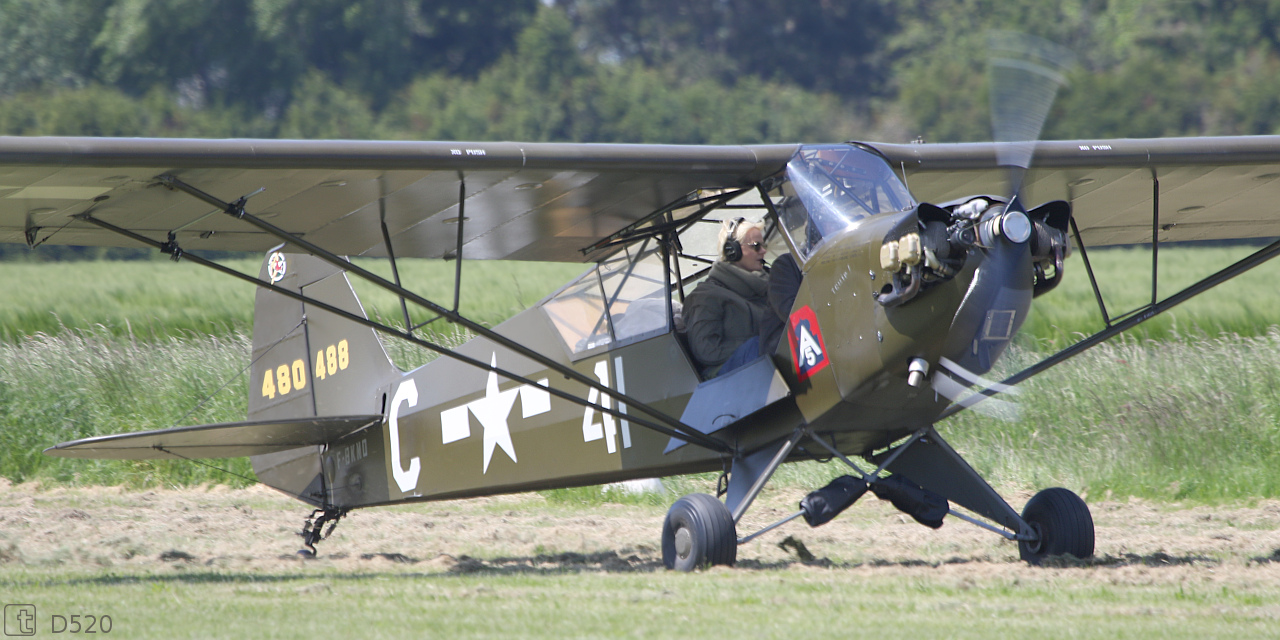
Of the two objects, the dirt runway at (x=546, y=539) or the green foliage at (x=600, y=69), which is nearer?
the dirt runway at (x=546, y=539)

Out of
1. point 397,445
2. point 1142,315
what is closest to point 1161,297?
point 1142,315

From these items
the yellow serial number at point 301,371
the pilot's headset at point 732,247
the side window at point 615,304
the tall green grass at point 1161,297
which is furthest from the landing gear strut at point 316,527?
the tall green grass at point 1161,297

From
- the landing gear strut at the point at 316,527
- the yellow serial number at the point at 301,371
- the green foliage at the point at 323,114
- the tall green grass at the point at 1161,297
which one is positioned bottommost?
→ the landing gear strut at the point at 316,527

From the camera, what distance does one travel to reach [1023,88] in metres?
6.48

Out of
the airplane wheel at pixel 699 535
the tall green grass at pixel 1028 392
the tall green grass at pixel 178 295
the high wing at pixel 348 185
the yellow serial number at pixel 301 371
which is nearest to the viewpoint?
the high wing at pixel 348 185

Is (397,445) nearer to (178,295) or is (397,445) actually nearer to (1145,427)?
(1145,427)

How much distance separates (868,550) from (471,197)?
346cm

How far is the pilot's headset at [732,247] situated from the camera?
25.2 feet

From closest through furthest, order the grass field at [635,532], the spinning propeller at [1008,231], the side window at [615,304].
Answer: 1. the grass field at [635,532]
2. the spinning propeller at [1008,231]
3. the side window at [615,304]

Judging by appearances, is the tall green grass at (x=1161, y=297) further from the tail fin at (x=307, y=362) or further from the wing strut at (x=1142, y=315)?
the tail fin at (x=307, y=362)

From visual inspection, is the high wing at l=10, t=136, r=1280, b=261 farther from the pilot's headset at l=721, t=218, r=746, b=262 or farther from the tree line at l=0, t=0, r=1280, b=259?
the tree line at l=0, t=0, r=1280, b=259

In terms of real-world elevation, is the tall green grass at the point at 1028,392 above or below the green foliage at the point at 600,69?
below

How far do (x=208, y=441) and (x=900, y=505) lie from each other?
460 centimetres

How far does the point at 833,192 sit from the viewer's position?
7.02 meters
